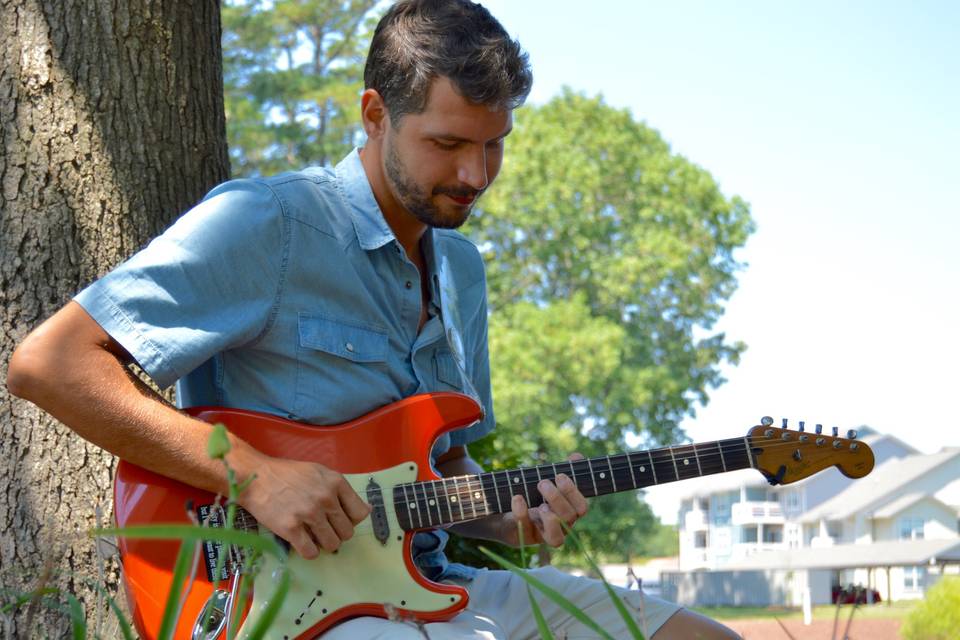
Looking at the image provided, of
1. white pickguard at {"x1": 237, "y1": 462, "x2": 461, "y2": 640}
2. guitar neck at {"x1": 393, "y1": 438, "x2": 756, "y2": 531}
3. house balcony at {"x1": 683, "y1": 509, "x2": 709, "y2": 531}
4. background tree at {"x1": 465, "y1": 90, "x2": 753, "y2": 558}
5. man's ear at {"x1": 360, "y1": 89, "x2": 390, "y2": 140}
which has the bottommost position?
white pickguard at {"x1": 237, "y1": 462, "x2": 461, "y2": 640}

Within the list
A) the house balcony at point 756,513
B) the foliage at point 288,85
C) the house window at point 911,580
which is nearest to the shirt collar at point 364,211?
the foliage at point 288,85

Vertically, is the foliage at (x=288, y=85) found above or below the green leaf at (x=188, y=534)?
above

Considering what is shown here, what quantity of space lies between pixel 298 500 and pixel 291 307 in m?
0.47

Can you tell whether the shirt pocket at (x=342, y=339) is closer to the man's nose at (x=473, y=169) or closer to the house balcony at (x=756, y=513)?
the man's nose at (x=473, y=169)

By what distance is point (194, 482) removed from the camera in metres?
2.48

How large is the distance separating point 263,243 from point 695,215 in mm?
26336

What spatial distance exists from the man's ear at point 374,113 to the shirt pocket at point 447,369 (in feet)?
1.83

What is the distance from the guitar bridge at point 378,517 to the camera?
104 inches

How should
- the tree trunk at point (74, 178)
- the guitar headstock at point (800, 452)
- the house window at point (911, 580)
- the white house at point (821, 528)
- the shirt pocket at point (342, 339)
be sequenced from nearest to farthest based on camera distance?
the shirt pocket at point (342, 339)
the guitar headstock at point (800, 452)
the tree trunk at point (74, 178)
the white house at point (821, 528)
the house window at point (911, 580)

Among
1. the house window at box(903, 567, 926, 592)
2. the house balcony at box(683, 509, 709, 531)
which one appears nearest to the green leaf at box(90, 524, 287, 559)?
the house window at box(903, 567, 926, 592)

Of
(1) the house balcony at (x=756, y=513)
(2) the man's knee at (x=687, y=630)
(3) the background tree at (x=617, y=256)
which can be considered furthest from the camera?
(1) the house balcony at (x=756, y=513)

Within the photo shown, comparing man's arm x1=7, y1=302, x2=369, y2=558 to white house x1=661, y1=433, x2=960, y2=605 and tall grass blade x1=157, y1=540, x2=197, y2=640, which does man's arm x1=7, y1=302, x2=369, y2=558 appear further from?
white house x1=661, y1=433, x2=960, y2=605

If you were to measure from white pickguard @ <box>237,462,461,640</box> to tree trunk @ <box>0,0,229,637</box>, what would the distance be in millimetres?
850

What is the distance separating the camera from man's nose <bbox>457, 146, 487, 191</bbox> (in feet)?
9.40
